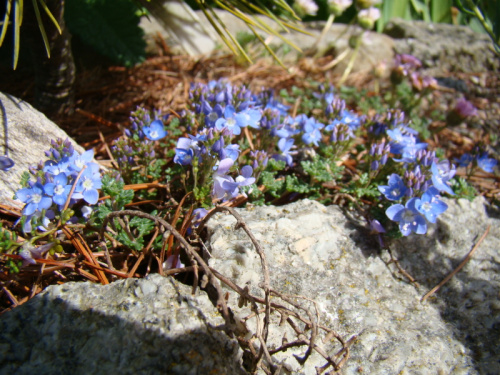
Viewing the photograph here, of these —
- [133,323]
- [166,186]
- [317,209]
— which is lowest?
[317,209]

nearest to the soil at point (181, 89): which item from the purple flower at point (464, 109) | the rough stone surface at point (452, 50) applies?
the rough stone surface at point (452, 50)

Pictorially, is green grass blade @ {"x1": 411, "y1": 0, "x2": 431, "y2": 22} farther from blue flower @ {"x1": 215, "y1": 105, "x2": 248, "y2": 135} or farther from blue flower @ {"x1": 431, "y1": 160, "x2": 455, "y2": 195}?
blue flower @ {"x1": 215, "y1": 105, "x2": 248, "y2": 135}

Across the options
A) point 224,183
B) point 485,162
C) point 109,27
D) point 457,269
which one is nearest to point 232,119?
point 224,183

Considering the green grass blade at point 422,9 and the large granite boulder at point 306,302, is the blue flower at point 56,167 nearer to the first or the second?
the large granite boulder at point 306,302

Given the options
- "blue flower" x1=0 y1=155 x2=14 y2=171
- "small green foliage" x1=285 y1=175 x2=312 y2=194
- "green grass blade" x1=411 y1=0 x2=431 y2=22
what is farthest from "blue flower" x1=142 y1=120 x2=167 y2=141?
"green grass blade" x1=411 y1=0 x2=431 y2=22

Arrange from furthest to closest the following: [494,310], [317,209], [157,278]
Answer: [317,209]
[494,310]
[157,278]

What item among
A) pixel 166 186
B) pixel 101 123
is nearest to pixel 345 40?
pixel 101 123

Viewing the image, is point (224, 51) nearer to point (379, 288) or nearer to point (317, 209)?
point (317, 209)
